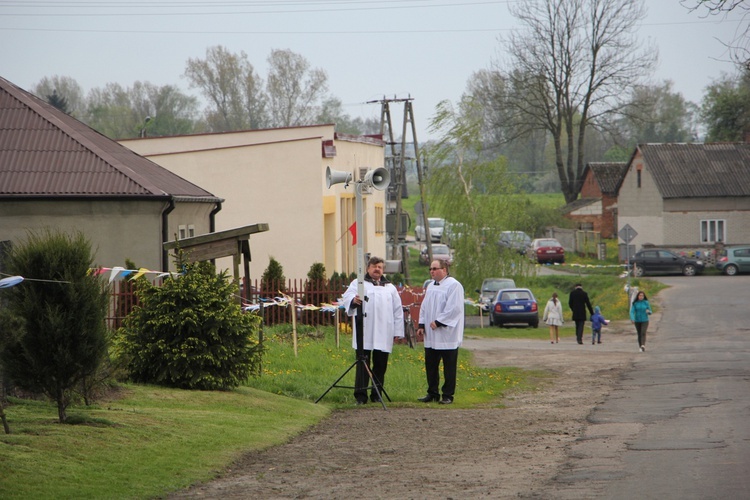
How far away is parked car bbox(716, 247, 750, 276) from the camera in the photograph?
51.8 meters

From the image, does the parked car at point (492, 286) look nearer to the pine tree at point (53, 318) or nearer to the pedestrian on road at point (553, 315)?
the pedestrian on road at point (553, 315)

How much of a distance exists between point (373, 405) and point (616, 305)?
95.5ft

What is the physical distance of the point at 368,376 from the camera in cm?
1349

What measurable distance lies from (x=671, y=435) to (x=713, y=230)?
5177cm

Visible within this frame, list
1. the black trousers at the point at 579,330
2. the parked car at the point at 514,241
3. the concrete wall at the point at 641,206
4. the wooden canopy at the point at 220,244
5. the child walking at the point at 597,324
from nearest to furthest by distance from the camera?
the wooden canopy at the point at 220,244, the child walking at the point at 597,324, the black trousers at the point at 579,330, the parked car at the point at 514,241, the concrete wall at the point at 641,206

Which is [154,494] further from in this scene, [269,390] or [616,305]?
[616,305]

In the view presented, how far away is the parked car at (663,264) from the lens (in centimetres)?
5253

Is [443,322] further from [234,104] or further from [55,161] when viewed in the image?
[234,104]

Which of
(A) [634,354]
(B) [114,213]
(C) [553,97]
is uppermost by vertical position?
(C) [553,97]

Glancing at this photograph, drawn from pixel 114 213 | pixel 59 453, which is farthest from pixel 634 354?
pixel 59 453

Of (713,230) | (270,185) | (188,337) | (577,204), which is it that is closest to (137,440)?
(188,337)

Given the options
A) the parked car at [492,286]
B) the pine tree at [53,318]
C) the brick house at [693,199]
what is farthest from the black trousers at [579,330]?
the brick house at [693,199]

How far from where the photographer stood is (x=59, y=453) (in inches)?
332

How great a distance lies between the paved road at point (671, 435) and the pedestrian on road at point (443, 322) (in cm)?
197
